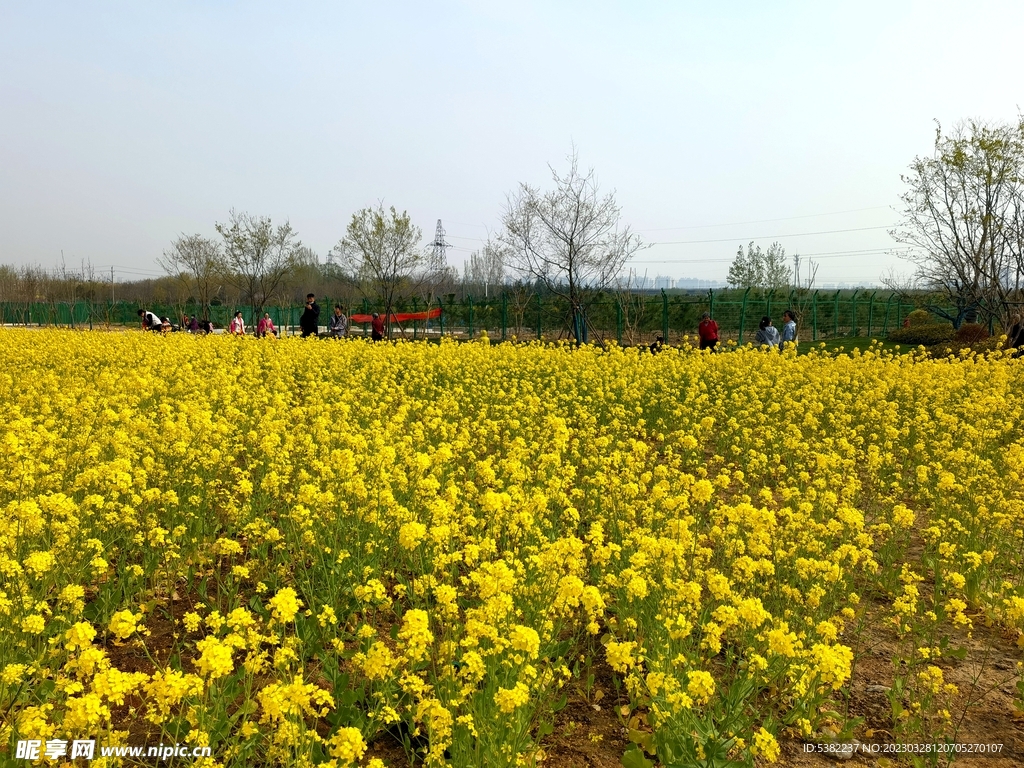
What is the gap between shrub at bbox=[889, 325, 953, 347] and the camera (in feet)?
82.0

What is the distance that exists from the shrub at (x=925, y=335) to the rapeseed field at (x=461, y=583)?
19479 millimetres

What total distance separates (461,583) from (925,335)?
27.0 m

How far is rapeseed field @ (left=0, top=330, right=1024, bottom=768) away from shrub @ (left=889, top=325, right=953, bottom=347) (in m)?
19.5

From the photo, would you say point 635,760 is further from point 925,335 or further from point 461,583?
point 925,335

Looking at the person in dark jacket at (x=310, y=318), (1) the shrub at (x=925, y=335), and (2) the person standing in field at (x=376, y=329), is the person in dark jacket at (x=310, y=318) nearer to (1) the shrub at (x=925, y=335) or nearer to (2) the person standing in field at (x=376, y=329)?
(2) the person standing in field at (x=376, y=329)

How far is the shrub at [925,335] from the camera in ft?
82.0

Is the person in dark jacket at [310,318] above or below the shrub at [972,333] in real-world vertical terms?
above

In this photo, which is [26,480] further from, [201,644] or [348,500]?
[201,644]

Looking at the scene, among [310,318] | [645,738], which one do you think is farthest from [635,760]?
[310,318]

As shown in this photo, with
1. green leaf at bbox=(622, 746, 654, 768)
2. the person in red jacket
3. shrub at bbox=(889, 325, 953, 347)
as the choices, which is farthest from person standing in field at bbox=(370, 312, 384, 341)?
shrub at bbox=(889, 325, 953, 347)

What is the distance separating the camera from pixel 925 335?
25.6m

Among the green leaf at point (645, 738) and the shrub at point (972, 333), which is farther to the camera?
the shrub at point (972, 333)

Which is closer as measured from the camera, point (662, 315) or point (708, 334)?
point (708, 334)

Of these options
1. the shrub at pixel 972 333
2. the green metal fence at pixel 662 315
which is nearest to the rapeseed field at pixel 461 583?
the shrub at pixel 972 333
